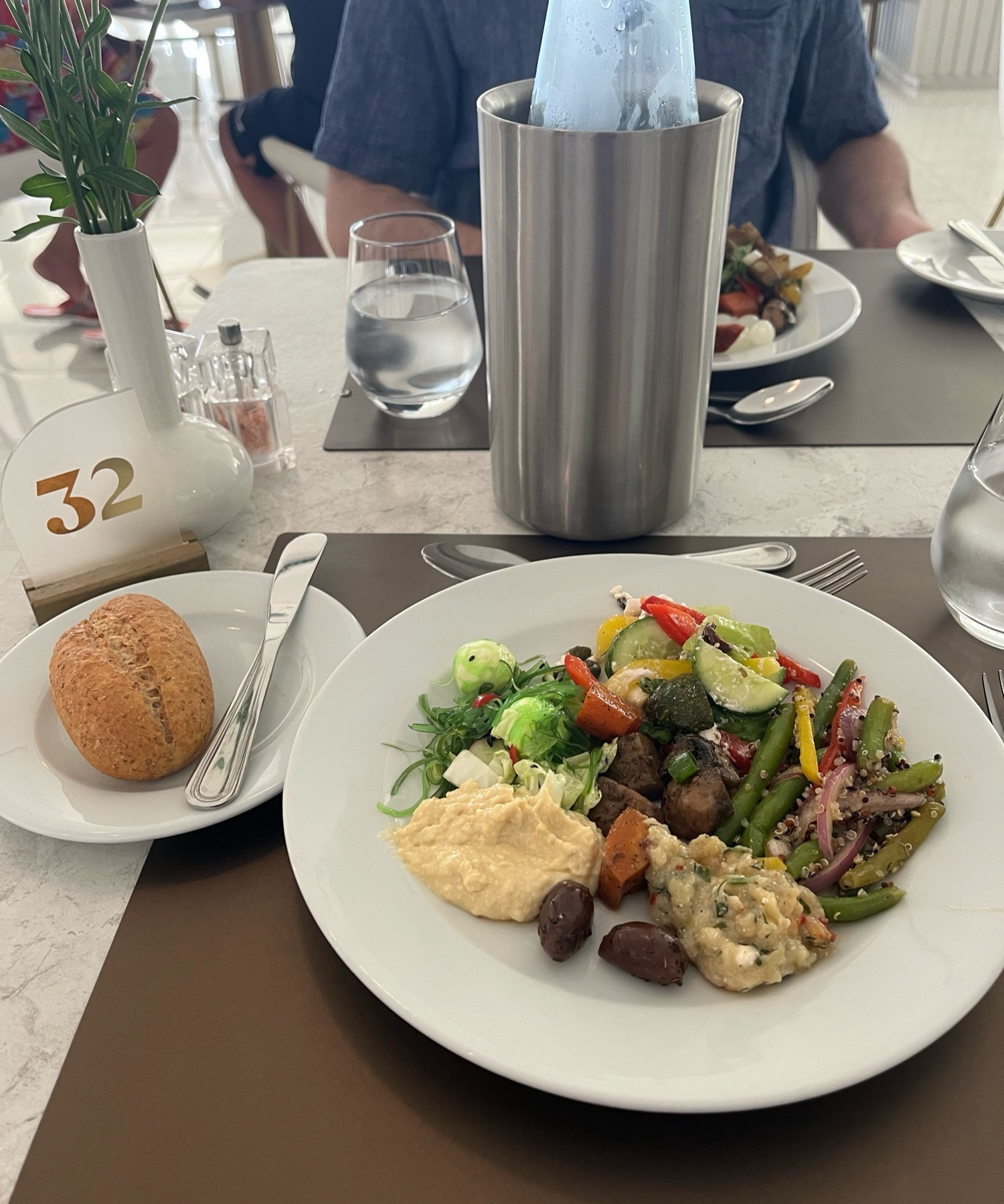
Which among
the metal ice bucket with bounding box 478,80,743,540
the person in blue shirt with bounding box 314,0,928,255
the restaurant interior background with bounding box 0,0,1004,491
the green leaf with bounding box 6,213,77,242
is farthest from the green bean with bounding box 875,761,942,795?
the restaurant interior background with bounding box 0,0,1004,491

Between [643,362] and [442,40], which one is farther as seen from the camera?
[442,40]

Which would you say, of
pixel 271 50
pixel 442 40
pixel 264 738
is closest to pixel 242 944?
pixel 264 738

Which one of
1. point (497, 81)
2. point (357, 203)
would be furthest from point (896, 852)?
point (357, 203)

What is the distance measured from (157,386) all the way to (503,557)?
434 mm

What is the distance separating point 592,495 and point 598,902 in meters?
0.50

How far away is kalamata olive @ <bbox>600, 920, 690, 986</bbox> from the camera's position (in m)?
0.63

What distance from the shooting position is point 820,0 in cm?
202

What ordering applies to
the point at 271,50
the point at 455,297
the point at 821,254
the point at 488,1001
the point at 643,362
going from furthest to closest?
1. the point at 271,50
2. the point at 821,254
3. the point at 455,297
4. the point at 643,362
5. the point at 488,1001

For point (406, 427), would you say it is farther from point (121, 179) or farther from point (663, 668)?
point (663, 668)

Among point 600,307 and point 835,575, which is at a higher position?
point 600,307

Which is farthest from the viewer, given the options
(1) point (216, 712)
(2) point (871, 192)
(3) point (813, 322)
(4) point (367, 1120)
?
(2) point (871, 192)

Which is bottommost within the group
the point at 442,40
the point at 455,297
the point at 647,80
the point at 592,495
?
the point at 592,495

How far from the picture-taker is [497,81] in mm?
2029

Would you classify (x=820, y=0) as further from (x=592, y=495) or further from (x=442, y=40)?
(x=592, y=495)
